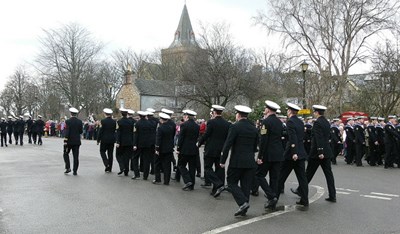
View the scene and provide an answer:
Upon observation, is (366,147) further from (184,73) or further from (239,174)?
(184,73)

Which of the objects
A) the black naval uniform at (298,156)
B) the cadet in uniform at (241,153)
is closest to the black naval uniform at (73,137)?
the cadet in uniform at (241,153)

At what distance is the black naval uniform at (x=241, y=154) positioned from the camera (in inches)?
301

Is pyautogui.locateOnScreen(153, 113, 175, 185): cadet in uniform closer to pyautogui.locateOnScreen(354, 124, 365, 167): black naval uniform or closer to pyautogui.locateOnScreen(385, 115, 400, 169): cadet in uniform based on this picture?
pyautogui.locateOnScreen(354, 124, 365, 167): black naval uniform

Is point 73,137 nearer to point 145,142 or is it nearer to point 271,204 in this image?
point 145,142

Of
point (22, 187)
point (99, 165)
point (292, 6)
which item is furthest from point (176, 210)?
point (292, 6)

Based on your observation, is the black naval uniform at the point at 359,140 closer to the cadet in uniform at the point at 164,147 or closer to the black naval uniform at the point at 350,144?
the black naval uniform at the point at 350,144

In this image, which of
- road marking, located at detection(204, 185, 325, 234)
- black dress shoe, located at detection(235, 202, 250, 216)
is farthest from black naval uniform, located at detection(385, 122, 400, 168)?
black dress shoe, located at detection(235, 202, 250, 216)

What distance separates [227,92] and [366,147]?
79.3 feet

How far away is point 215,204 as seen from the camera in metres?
8.60

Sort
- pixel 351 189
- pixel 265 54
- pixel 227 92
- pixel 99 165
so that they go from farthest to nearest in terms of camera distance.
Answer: pixel 265 54, pixel 227 92, pixel 99 165, pixel 351 189

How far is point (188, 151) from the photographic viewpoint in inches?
410

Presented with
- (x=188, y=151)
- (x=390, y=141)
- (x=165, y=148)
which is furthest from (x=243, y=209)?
(x=390, y=141)

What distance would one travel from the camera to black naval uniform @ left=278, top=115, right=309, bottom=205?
8.31 m

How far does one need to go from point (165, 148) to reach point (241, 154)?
382cm
